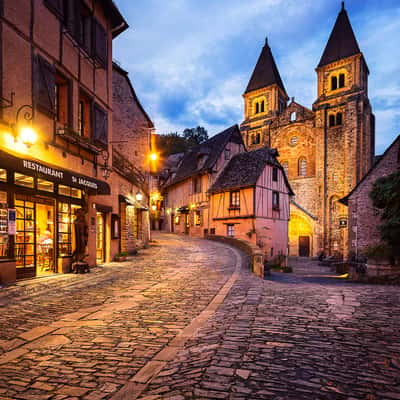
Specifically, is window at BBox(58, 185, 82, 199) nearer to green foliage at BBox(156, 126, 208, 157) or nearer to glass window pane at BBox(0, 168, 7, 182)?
glass window pane at BBox(0, 168, 7, 182)

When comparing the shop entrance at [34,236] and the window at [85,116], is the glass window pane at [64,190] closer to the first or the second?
the shop entrance at [34,236]

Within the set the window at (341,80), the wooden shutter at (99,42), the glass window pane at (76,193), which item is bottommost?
the glass window pane at (76,193)

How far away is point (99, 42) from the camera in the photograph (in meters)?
12.0

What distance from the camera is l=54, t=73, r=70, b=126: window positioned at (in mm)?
10195

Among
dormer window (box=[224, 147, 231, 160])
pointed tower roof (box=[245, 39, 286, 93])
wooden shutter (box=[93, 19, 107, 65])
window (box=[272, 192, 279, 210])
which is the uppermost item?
pointed tower roof (box=[245, 39, 286, 93])

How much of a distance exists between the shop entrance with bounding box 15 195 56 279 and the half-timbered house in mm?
16405

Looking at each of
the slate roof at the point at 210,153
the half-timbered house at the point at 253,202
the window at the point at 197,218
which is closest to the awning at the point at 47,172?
the half-timbered house at the point at 253,202

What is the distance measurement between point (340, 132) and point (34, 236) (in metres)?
34.9

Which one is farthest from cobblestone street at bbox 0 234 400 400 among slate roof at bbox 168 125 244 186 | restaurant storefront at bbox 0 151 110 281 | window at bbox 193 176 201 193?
window at bbox 193 176 201 193

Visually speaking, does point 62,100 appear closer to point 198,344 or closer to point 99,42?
point 99,42

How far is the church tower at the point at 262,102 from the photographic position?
143ft

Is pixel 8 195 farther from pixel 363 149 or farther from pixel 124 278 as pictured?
pixel 363 149

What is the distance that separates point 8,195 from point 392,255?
14.0 m

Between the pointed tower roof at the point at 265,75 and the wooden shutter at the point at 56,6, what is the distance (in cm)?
3788
